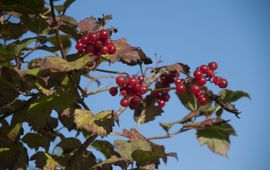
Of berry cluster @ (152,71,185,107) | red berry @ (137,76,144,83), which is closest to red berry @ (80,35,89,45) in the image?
red berry @ (137,76,144,83)

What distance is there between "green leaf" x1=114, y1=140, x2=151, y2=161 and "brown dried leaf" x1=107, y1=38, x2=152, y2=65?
52cm

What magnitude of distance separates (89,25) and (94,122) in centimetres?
63

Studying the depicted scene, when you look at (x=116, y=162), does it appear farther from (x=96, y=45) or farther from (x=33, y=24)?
(x=33, y=24)

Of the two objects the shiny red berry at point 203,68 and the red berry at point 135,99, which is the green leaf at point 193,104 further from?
the red berry at point 135,99

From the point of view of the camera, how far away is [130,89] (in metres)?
2.45

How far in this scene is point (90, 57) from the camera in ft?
6.97

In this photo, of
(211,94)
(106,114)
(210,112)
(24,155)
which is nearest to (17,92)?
(24,155)

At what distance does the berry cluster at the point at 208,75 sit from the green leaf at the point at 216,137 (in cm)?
75

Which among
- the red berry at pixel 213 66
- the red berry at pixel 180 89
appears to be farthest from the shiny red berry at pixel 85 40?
the red berry at pixel 213 66

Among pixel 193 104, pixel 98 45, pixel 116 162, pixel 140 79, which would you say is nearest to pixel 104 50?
pixel 98 45

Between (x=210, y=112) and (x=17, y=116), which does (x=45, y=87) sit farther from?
(x=210, y=112)

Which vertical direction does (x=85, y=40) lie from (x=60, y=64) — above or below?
above

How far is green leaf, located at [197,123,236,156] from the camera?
3291 mm

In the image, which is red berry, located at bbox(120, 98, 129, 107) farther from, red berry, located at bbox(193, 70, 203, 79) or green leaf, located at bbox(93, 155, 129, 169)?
red berry, located at bbox(193, 70, 203, 79)
